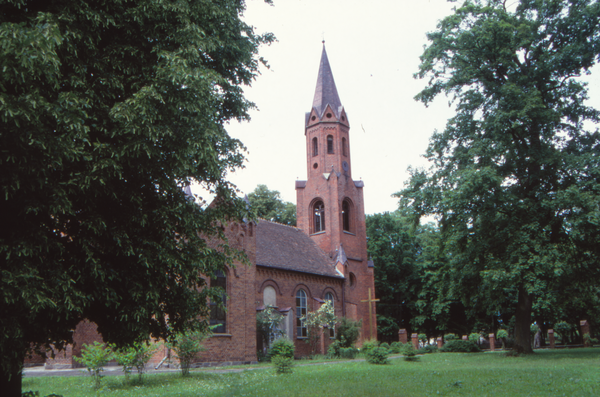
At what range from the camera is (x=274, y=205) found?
4981 cm

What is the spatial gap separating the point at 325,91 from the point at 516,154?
71.0 feet

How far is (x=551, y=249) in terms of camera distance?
18562 mm

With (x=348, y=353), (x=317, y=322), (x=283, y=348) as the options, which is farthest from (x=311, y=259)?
(x=283, y=348)

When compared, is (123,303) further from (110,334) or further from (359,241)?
(359,241)

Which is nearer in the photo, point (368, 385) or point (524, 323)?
point (368, 385)

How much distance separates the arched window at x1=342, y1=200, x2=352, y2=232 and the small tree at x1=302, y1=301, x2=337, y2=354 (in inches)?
340

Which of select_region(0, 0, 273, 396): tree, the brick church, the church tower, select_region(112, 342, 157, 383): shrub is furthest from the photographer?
the church tower

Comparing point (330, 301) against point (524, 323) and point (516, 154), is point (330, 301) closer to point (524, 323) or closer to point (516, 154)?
point (524, 323)

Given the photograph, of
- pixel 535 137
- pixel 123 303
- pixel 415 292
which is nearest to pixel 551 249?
pixel 535 137

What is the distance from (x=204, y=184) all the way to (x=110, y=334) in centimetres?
306

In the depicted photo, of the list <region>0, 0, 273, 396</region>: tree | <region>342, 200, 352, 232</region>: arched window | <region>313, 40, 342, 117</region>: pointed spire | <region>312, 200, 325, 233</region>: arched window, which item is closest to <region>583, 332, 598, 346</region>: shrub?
<region>342, 200, 352, 232</region>: arched window

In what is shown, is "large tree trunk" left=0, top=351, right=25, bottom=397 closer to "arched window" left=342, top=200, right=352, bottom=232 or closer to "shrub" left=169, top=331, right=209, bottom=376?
"shrub" left=169, top=331, right=209, bottom=376

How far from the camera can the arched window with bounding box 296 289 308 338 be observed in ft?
99.2

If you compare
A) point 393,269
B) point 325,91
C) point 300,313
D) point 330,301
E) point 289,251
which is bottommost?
point 300,313
